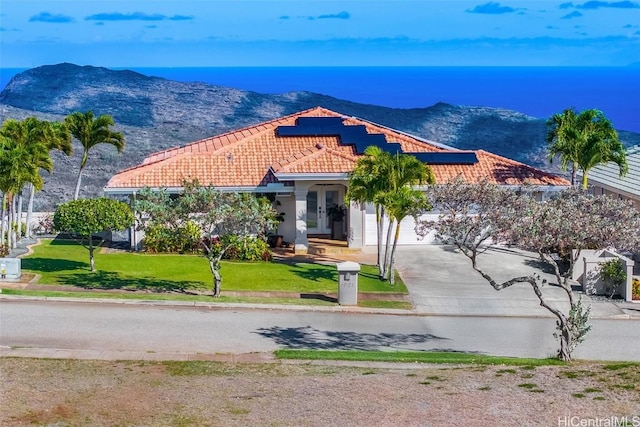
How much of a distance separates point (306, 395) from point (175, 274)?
14.2 metres

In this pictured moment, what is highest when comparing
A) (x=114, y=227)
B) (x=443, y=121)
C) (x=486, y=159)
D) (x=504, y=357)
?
(x=443, y=121)

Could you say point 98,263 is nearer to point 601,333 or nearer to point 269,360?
point 269,360

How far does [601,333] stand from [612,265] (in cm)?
472

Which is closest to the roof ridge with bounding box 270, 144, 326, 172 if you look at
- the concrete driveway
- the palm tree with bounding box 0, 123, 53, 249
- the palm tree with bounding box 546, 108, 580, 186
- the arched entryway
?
the arched entryway

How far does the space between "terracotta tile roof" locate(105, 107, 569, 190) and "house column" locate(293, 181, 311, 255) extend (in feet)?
2.79

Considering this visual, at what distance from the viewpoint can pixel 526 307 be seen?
93.0ft

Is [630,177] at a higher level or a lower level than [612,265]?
higher

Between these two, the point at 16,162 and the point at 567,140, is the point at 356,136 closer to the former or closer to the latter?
the point at 567,140

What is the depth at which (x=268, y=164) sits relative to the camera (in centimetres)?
3688

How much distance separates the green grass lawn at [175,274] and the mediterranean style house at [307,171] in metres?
2.52

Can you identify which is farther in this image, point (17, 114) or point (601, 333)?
point (17, 114)

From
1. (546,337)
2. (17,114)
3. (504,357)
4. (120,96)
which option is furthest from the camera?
(120,96)

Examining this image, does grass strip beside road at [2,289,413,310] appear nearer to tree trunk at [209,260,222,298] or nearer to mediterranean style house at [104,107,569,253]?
tree trunk at [209,260,222,298]

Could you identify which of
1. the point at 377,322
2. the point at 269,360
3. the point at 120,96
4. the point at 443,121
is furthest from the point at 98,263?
the point at 120,96
